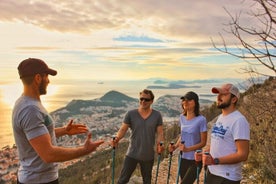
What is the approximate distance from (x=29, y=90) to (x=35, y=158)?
20.6 inches

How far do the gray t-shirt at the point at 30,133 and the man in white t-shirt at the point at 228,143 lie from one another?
1.44 m

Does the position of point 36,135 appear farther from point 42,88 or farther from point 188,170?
point 188,170

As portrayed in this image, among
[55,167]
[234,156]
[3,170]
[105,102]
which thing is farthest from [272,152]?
[105,102]

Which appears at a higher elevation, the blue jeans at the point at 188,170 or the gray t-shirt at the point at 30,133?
the gray t-shirt at the point at 30,133

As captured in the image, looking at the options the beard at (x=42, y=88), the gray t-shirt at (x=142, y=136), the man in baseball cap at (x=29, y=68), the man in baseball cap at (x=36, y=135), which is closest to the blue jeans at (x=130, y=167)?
the gray t-shirt at (x=142, y=136)

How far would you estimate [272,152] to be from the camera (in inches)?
214

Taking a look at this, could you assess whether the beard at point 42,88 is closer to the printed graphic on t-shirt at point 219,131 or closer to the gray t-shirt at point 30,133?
the gray t-shirt at point 30,133

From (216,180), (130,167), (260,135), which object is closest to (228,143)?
(216,180)

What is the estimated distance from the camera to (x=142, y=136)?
529 centimetres

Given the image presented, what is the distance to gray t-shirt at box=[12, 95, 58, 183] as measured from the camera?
278 centimetres

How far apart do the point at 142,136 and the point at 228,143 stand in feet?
6.17

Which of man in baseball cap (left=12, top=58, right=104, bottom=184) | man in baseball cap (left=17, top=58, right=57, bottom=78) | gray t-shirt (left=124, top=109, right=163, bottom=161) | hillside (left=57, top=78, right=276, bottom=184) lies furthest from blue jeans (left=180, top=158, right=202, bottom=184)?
man in baseball cap (left=17, top=58, right=57, bottom=78)

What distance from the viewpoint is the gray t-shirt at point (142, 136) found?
17.3 feet

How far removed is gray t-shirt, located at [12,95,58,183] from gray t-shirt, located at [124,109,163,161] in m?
2.31
